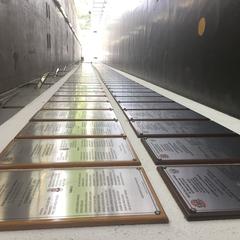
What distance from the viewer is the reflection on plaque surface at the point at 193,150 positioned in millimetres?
1793

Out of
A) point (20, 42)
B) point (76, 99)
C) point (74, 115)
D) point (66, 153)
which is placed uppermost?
point (20, 42)

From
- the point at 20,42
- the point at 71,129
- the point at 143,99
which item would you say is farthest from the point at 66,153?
the point at 20,42

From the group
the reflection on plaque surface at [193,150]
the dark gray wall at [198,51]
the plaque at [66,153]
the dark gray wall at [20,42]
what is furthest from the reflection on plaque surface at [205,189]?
the dark gray wall at [20,42]

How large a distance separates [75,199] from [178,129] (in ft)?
4.47

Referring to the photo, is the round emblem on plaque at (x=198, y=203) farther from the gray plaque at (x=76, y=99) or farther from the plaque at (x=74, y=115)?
the gray plaque at (x=76, y=99)

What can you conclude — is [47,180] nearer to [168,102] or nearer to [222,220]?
[222,220]

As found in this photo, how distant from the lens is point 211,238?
1.10m

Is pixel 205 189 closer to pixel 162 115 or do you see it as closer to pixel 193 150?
pixel 193 150

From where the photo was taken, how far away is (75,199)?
1.28 meters

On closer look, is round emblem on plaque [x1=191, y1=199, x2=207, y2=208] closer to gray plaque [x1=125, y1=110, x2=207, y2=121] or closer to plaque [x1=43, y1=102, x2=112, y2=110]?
gray plaque [x1=125, y1=110, x2=207, y2=121]

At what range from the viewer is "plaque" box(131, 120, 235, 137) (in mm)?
2359

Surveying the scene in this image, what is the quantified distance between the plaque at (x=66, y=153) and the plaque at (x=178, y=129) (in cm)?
33

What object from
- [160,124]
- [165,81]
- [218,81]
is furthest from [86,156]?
[165,81]

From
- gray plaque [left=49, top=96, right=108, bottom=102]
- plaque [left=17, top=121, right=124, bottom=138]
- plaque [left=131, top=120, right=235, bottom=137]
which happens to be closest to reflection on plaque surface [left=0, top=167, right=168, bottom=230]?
plaque [left=17, top=121, right=124, bottom=138]
